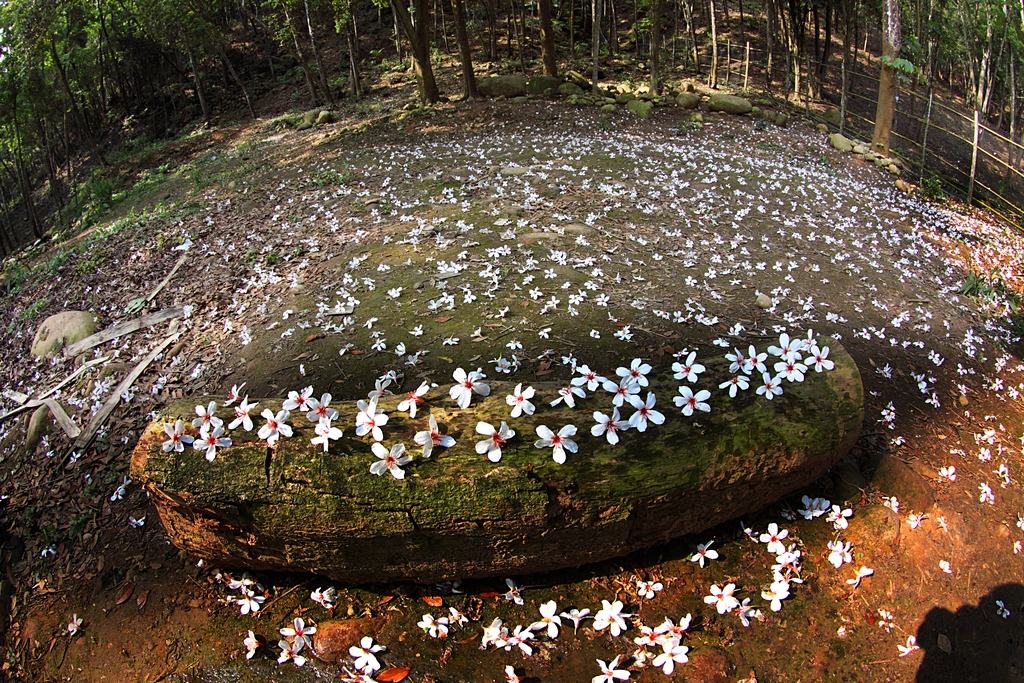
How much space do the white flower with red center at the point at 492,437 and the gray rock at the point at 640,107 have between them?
8.91 metres

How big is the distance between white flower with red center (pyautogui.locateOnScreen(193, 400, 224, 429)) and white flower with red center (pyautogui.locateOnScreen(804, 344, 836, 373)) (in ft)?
9.11

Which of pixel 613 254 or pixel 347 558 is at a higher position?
pixel 613 254

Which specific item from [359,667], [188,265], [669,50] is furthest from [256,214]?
[669,50]

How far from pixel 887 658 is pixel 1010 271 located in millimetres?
5037

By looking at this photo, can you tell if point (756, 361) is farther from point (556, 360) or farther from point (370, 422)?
point (370, 422)

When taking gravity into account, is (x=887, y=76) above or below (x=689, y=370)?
above

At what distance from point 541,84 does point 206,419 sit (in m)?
10.2

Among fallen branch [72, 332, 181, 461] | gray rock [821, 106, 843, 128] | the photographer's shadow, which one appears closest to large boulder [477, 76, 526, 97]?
gray rock [821, 106, 843, 128]

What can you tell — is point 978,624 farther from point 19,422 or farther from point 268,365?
point 19,422

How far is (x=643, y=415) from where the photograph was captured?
230cm

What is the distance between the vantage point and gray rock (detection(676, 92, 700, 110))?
10.1 metres

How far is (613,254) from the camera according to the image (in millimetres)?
4234

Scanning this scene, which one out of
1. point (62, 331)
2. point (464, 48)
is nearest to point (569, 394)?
point (62, 331)

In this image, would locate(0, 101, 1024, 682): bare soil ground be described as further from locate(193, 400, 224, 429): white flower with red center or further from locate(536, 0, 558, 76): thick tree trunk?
locate(536, 0, 558, 76): thick tree trunk
